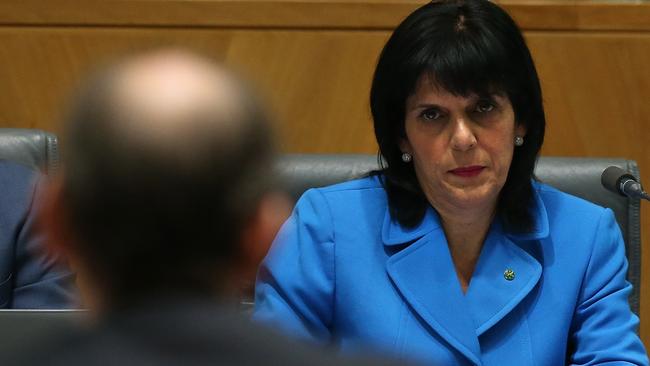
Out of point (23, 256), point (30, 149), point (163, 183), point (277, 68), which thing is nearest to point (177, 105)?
point (163, 183)

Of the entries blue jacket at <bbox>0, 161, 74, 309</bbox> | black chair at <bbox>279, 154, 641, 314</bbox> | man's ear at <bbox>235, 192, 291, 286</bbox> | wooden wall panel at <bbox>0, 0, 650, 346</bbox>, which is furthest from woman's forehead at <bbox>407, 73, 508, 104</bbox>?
man's ear at <bbox>235, 192, 291, 286</bbox>

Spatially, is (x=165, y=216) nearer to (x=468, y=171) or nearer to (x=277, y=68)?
(x=468, y=171)

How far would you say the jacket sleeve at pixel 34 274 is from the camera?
198cm

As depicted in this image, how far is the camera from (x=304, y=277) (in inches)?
66.7

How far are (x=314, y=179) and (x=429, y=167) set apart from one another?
0.33 meters

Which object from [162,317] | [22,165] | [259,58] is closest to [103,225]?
[162,317]

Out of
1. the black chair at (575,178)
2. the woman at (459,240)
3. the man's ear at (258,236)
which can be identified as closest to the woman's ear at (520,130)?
the woman at (459,240)

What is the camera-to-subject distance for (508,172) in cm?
183

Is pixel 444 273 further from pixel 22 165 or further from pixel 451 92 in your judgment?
pixel 22 165

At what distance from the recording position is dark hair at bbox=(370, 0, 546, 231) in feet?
5.58

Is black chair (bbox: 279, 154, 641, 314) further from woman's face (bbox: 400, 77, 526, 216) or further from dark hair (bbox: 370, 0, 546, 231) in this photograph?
woman's face (bbox: 400, 77, 526, 216)

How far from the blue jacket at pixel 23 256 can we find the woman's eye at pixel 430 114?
730 mm

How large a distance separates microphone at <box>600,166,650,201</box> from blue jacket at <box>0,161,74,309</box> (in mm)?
1014

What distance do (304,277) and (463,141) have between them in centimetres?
35
